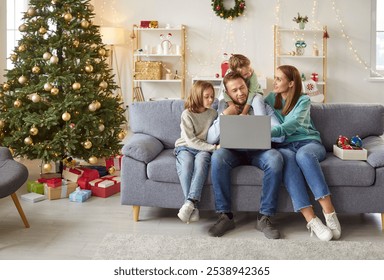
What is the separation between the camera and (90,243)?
9.46 feet

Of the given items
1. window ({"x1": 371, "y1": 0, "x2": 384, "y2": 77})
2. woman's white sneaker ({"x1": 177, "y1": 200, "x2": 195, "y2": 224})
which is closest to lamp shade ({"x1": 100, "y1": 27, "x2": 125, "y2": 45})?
window ({"x1": 371, "y1": 0, "x2": 384, "y2": 77})

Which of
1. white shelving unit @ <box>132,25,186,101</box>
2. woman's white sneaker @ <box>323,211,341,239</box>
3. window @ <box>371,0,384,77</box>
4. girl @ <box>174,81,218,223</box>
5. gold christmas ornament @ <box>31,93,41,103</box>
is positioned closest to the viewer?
woman's white sneaker @ <box>323,211,341,239</box>

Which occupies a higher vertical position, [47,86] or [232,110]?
[47,86]

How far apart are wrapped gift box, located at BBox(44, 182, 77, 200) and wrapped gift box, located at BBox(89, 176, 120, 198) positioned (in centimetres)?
16

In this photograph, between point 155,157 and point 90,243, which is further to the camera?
point 155,157

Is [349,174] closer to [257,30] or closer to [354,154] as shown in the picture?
[354,154]

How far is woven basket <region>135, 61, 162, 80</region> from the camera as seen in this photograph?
7746 mm

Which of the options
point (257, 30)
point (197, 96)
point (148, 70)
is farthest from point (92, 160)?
point (257, 30)

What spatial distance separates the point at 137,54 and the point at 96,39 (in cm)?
349

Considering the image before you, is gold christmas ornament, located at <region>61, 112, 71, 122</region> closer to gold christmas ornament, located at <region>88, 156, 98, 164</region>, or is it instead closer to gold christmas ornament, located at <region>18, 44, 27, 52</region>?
gold christmas ornament, located at <region>88, 156, 98, 164</region>

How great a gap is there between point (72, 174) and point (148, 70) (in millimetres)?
3889

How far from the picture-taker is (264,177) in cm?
304
